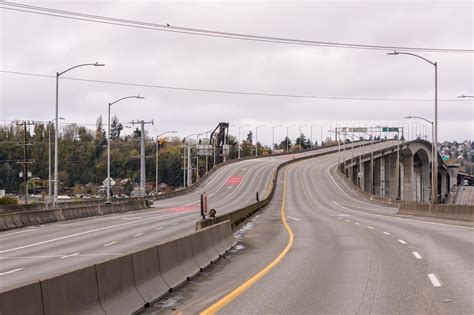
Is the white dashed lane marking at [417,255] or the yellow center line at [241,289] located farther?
the white dashed lane marking at [417,255]

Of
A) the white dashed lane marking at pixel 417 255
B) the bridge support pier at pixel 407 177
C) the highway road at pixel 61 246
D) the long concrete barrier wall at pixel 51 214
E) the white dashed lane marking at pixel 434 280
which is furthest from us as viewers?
the bridge support pier at pixel 407 177

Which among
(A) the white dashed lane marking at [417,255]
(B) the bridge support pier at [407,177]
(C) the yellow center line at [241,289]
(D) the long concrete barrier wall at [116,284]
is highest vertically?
(D) the long concrete barrier wall at [116,284]

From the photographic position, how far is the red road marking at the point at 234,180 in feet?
381

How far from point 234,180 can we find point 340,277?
105m

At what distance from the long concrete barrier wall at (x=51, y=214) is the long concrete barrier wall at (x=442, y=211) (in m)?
24.0

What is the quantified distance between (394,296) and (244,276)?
4.56 metres

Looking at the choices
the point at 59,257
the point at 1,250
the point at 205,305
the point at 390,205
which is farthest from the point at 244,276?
the point at 390,205

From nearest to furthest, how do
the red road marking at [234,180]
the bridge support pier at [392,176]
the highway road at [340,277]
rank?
the highway road at [340,277], the red road marking at [234,180], the bridge support pier at [392,176]

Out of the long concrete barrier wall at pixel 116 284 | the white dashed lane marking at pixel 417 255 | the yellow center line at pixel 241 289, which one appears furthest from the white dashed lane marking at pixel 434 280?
the long concrete barrier wall at pixel 116 284

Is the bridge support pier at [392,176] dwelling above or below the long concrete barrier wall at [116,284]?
below

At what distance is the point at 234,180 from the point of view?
120250 millimetres

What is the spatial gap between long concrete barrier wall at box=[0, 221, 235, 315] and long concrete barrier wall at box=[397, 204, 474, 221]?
25.9 metres

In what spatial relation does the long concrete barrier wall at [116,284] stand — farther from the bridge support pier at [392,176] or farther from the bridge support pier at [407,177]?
the bridge support pier at [407,177]

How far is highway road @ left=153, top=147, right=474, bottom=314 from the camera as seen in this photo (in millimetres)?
11867
